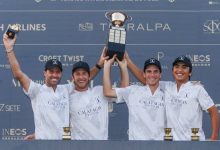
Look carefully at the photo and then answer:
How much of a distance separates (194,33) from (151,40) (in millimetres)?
351

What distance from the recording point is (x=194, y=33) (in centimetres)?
509

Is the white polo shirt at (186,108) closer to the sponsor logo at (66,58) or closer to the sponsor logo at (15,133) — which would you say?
the sponsor logo at (66,58)

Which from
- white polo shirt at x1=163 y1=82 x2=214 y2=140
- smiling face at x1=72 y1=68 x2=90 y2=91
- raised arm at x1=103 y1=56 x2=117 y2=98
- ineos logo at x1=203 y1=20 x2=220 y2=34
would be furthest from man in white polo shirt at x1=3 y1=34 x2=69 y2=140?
ineos logo at x1=203 y1=20 x2=220 y2=34

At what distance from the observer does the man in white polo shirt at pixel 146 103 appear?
13.0 feet

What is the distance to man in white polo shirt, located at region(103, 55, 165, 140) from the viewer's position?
3973mm

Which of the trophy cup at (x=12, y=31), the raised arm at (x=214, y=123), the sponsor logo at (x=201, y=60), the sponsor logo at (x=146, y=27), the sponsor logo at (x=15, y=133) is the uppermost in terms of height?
the sponsor logo at (x=146, y=27)

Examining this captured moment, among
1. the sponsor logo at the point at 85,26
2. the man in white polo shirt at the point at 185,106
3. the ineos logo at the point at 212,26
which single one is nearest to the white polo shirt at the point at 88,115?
the man in white polo shirt at the point at 185,106

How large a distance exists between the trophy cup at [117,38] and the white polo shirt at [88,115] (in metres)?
0.30

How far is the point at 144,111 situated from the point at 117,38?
492 mm

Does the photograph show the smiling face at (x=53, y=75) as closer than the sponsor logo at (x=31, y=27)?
Yes

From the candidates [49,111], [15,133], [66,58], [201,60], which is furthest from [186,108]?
[15,133]

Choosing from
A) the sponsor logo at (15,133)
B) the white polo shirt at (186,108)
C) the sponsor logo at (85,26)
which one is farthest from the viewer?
the sponsor logo at (85,26)

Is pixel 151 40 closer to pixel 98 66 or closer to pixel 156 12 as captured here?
pixel 156 12

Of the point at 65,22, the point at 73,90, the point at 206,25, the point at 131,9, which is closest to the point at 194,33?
the point at 206,25
